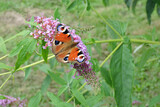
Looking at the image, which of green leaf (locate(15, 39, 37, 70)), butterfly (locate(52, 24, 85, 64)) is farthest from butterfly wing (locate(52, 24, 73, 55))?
green leaf (locate(15, 39, 37, 70))

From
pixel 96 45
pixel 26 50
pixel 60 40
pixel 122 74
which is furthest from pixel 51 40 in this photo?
pixel 96 45

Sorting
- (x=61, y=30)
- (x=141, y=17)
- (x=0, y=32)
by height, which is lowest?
(x=141, y=17)

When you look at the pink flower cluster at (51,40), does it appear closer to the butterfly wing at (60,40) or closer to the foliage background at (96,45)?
the butterfly wing at (60,40)

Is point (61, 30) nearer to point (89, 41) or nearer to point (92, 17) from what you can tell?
point (89, 41)

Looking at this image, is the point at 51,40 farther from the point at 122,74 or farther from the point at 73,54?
the point at 122,74

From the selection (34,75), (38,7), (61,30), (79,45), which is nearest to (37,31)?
(61,30)
